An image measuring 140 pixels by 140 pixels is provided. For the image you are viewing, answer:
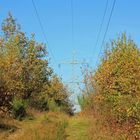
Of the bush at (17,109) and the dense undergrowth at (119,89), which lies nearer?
the dense undergrowth at (119,89)

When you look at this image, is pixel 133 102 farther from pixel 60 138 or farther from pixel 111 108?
pixel 111 108

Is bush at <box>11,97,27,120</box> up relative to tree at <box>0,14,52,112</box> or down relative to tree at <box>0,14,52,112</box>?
down

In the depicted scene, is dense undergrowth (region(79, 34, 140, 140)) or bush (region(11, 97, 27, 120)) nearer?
dense undergrowth (region(79, 34, 140, 140))

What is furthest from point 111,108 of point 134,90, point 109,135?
point 134,90

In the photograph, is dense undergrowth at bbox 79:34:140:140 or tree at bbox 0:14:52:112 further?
tree at bbox 0:14:52:112

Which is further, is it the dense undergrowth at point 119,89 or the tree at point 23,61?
the tree at point 23,61

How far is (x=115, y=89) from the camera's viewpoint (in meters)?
22.3

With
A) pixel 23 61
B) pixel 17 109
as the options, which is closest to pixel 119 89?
pixel 17 109

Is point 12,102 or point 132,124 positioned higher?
point 12,102

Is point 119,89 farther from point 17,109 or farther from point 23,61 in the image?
point 23,61

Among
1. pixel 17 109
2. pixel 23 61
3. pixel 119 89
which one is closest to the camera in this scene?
pixel 119 89

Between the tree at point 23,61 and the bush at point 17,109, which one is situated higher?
the tree at point 23,61

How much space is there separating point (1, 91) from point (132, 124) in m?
12.2

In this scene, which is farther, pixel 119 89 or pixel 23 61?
pixel 23 61
